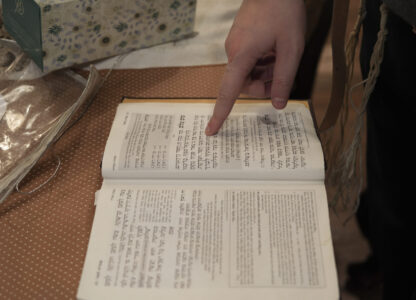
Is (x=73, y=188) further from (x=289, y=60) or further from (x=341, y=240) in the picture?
(x=341, y=240)

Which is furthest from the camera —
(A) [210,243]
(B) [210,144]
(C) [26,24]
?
(C) [26,24]

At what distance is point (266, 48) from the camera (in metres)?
0.71

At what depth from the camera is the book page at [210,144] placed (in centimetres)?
66

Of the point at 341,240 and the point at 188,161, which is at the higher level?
the point at 188,161

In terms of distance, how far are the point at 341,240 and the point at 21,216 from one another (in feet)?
2.99

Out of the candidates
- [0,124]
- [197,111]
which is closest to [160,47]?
[197,111]

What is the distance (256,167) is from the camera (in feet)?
2.15

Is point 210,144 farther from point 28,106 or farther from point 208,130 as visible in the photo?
point 28,106

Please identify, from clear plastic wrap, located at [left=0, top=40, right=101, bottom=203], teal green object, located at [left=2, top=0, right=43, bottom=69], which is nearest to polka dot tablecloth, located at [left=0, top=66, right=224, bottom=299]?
clear plastic wrap, located at [left=0, top=40, right=101, bottom=203]

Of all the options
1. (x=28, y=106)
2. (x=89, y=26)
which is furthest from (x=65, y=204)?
(x=89, y=26)

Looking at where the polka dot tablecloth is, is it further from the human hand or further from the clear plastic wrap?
the human hand

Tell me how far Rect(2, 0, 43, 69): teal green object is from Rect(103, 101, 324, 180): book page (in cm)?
19

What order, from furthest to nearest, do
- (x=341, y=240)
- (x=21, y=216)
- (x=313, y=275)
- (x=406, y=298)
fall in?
(x=341, y=240) → (x=406, y=298) → (x=21, y=216) → (x=313, y=275)

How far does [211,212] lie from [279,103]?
214 mm
